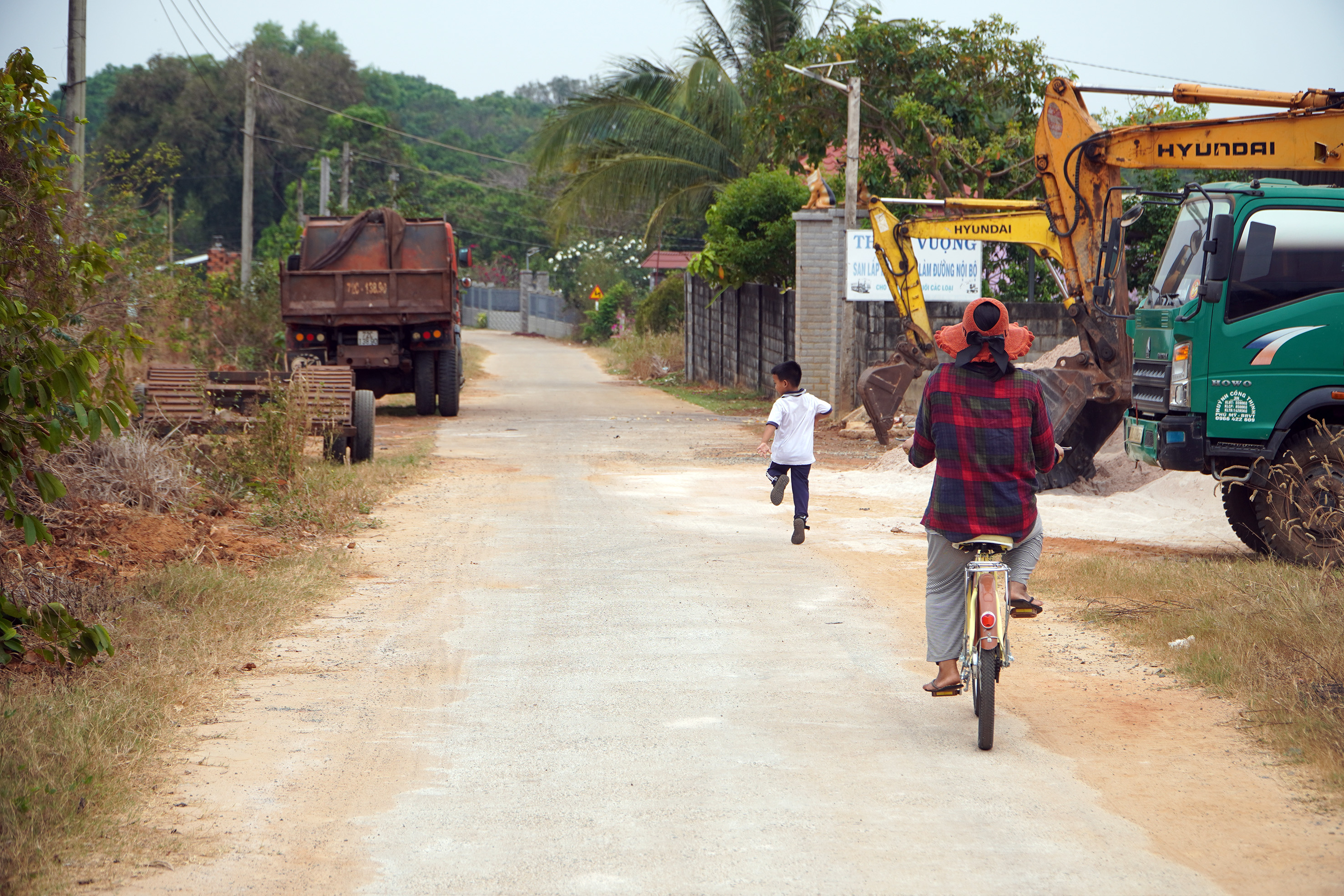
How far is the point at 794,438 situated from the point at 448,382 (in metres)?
11.8

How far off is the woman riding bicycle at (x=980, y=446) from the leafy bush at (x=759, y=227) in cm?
1861

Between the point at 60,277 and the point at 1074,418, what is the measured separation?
9.60m

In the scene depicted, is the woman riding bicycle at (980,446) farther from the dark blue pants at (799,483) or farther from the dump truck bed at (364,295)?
the dump truck bed at (364,295)

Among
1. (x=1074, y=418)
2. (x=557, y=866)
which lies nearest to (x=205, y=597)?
(x=557, y=866)

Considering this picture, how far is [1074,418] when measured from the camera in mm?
12859

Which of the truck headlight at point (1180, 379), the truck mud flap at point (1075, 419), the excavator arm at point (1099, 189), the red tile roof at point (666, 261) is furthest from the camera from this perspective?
the red tile roof at point (666, 261)

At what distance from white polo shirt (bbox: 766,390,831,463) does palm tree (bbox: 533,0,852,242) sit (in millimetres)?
18766

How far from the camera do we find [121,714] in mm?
5203

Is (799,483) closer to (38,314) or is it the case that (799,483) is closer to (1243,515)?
(1243,515)

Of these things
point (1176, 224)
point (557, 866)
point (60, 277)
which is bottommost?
point (557, 866)

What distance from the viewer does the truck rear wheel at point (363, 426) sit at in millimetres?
14164

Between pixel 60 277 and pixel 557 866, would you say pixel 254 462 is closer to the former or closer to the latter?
pixel 60 277

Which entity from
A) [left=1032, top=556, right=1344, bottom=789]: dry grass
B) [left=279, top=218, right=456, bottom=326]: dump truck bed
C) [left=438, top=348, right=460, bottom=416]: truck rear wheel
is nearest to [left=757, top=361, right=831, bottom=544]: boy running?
[left=1032, top=556, right=1344, bottom=789]: dry grass

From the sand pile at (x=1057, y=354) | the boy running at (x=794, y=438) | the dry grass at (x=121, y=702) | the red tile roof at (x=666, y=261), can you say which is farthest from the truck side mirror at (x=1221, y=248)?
the red tile roof at (x=666, y=261)
